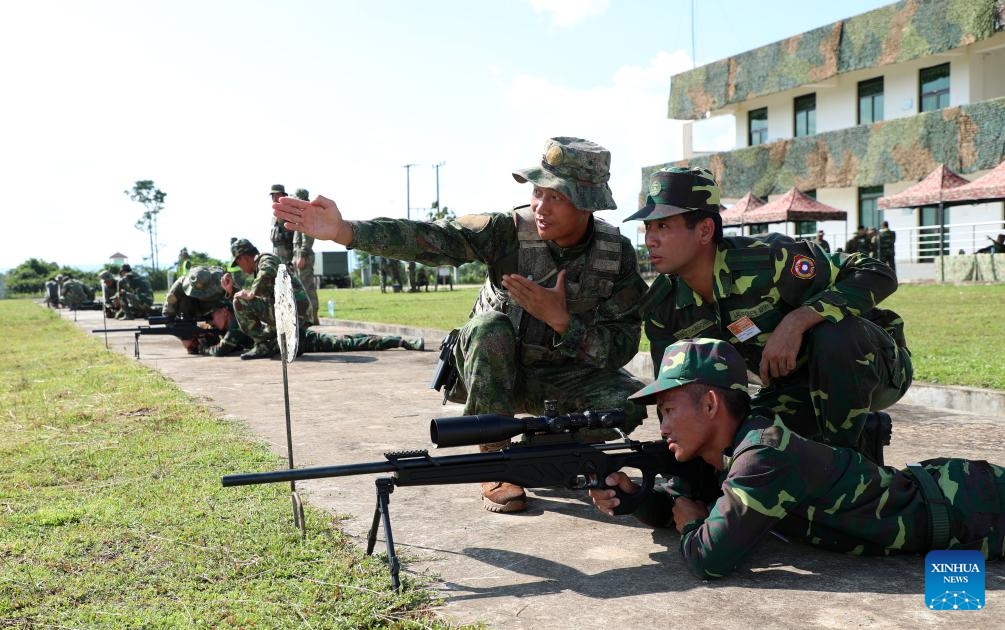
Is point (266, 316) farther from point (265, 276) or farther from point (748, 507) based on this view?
point (748, 507)

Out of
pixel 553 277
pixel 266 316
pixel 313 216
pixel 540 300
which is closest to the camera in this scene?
pixel 313 216

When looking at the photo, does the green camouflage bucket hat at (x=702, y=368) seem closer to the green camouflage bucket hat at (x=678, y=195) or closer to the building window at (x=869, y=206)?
the green camouflage bucket hat at (x=678, y=195)

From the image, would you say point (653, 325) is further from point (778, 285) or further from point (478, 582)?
point (478, 582)

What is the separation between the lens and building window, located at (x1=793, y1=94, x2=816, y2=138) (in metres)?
35.6

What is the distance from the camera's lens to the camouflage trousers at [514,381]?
154 inches

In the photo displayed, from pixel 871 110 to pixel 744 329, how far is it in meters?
32.9

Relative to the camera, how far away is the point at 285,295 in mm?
3574

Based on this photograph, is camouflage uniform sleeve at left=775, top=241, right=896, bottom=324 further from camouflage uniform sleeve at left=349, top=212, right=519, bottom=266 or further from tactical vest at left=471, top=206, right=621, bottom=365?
camouflage uniform sleeve at left=349, top=212, right=519, bottom=266

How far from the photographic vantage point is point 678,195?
3.63 m

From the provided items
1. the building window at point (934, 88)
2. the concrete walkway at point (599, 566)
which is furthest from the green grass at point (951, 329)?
the building window at point (934, 88)

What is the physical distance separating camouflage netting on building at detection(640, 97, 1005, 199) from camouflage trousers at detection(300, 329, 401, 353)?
23.2m

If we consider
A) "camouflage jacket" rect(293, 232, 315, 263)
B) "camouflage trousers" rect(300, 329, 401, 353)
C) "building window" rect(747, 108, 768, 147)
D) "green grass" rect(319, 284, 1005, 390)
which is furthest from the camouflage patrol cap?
"building window" rect(747, 108, 768, 147)

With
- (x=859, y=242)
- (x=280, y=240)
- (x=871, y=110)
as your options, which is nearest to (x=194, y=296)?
(x=280, y=240)

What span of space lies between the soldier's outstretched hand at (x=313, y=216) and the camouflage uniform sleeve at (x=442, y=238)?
139 mm
